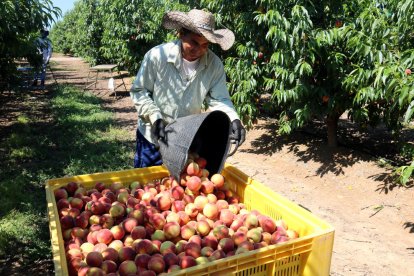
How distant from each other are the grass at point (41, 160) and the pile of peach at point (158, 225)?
114 centimetres

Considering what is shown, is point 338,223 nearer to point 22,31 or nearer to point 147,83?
point 147,83

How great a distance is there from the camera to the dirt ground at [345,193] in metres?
3.31

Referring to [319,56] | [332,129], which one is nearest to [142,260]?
[319,56]

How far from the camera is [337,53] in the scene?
15.1 feet

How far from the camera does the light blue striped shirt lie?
2520mm

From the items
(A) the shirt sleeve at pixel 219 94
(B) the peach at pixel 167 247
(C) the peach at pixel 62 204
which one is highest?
(A) the shirt sleeve at pixel 219 94

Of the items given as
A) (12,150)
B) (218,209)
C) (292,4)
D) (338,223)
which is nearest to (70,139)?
(12,150)

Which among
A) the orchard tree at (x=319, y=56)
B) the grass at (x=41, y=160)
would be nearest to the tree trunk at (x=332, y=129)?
the orchard tree at (x=319, y=56)

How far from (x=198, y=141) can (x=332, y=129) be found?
12.2 ft

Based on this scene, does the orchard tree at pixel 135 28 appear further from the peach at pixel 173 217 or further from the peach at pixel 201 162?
the peach at pixel 173 217

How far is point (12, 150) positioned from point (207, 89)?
4143 millimetres

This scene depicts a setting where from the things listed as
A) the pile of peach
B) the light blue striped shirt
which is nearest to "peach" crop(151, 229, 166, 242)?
the pile of peach

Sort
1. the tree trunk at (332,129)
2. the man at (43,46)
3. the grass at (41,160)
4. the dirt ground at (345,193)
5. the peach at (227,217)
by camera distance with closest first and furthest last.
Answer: the peach at (227,217)
the grass at (41,160)
the dirt ground at (345,193)
the tree trunk at (332,129)
the man at (43,46)

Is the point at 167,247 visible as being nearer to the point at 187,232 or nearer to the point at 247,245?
the point at 187,232
